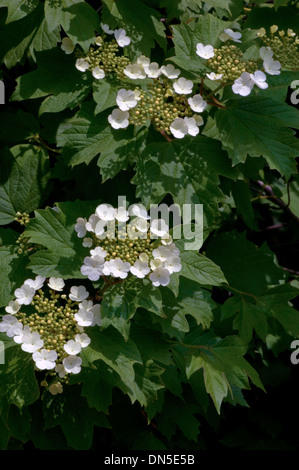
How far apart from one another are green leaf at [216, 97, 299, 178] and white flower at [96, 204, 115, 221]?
1.52ft

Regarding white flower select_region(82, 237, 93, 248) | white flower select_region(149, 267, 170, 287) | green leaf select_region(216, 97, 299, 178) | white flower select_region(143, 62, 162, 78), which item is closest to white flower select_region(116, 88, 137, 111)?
white flower select_region(143, 62, 162, 78)

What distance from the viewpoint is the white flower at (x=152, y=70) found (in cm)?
201

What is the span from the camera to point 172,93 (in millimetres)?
1973

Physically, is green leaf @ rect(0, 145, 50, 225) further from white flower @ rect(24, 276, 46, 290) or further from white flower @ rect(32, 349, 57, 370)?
white flower @ rect(32, 349, 57, 370)

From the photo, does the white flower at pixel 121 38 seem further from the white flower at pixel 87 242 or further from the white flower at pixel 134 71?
the white flower at pixel 87 242

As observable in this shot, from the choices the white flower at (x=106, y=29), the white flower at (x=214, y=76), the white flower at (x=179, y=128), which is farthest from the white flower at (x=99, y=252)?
the white flower at (x=106, y=29)

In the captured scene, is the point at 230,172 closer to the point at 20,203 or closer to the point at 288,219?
the point at 20,203

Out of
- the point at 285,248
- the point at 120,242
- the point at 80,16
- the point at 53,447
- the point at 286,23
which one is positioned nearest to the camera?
the point at 120,242

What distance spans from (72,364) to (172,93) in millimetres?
964

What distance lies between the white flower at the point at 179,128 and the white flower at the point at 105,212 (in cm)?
34

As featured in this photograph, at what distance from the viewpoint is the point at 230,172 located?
2061mm
